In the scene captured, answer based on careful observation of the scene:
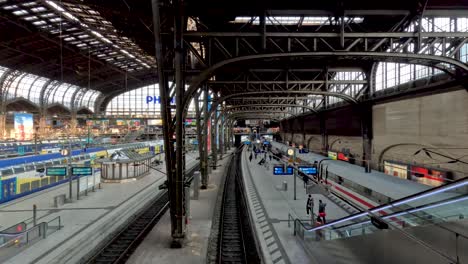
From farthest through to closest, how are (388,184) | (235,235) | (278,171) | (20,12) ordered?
(20,12) → (388,184) → (278,171) → (235,235)

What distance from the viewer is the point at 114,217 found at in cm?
1340

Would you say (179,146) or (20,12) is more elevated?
(20,12)

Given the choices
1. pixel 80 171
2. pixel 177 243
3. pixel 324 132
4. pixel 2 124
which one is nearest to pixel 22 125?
pixel 80 171

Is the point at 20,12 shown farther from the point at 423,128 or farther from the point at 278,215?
the point at 423,128

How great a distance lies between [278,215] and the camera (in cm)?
1314

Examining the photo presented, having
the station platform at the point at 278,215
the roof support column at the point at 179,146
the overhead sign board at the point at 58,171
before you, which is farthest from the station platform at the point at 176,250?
the overhead sign board at the point at 58,171

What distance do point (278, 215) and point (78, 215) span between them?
427 inches

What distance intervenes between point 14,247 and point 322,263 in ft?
37.3

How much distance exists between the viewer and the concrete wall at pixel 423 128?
48.3 feet

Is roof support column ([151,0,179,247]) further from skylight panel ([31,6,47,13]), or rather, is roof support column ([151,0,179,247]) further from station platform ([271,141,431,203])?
skylight panel ([31,6,47,13])

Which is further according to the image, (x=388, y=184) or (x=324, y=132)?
(x=324, y=132)

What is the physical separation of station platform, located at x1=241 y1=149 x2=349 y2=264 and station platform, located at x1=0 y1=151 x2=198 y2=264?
6994 millimetres

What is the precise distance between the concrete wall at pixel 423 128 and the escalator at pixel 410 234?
8.76 meters

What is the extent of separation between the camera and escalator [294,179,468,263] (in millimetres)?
3904
